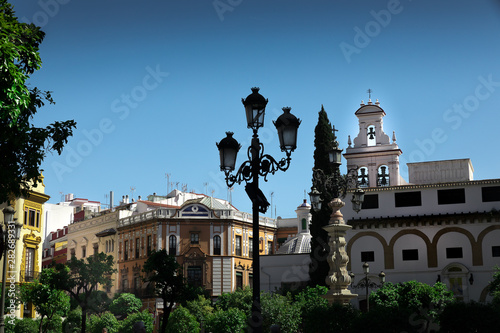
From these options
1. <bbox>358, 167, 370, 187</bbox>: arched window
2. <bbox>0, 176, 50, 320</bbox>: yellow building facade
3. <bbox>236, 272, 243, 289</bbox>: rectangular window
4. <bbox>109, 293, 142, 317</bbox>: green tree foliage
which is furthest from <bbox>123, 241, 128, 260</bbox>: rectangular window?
<bbox>358, 167, 370, 187</bbox>: arched window

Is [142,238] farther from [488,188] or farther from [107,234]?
[488,188]

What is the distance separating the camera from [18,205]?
4469 centimetres

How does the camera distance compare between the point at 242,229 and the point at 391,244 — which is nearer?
the point at 391,244

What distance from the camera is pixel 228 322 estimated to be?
30062 millimetres

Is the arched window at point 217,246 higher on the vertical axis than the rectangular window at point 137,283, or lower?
higher

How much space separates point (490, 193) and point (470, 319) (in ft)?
92.8

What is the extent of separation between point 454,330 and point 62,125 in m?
9.21

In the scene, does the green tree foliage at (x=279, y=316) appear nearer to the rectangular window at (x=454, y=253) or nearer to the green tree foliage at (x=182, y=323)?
the green tree foliage at (x=182, y=323)

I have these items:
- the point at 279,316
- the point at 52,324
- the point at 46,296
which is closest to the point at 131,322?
the point at 52,324

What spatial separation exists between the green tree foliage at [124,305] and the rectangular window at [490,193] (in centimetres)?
2724

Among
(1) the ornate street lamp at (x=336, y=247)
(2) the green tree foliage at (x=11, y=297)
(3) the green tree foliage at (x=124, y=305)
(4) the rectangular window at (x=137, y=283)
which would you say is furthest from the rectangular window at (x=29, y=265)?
(1) the ornate street lamp at (x=336, y=247)

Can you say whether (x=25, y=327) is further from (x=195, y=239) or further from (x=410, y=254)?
(x=195, y=239)

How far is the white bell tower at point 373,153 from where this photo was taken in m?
44.3

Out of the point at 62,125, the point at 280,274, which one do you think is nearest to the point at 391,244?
the point at 280,274
